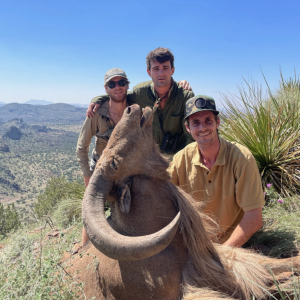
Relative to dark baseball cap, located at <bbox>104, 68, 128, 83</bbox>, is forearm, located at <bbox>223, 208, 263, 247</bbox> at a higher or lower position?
lower

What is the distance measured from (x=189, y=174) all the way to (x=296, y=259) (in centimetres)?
148

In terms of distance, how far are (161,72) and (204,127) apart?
1.78 meters

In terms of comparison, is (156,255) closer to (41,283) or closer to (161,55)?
(41,283)

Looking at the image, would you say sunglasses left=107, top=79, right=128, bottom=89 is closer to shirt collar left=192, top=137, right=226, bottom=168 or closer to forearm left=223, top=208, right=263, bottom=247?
shirt collar left=192, top=137, right=226, bottom=168

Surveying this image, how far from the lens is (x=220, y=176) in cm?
312

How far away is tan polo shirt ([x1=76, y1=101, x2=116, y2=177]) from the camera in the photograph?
466 centimetres

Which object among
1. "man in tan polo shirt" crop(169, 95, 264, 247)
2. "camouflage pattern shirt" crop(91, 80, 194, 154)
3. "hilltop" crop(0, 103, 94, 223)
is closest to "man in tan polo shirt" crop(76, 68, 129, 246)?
"camouflage pattern shirt" crop(91, 80, 194, 154)

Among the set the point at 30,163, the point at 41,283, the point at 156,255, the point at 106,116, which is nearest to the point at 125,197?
the point at 156,255

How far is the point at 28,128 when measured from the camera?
18475cm

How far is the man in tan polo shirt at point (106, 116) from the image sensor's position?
434cm

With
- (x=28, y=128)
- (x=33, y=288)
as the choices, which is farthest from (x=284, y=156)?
(x=28, y=128)

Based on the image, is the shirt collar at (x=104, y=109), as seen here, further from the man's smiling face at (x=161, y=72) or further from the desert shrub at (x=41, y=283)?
the desert shrub at (x=41, y=283)

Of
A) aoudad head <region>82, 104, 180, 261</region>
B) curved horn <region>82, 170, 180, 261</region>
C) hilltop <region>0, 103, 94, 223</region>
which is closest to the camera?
curved horn <region>82, 170, 180, 261</region>

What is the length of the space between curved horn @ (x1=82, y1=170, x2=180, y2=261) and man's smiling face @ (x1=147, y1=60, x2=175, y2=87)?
303 centimetres
